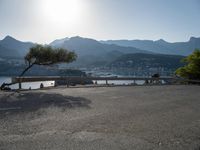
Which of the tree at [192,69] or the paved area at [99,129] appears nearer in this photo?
the paved area at [99,129]

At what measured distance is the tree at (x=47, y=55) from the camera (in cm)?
2133

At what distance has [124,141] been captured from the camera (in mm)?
4926

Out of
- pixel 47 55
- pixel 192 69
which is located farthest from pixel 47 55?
pixel 192 69

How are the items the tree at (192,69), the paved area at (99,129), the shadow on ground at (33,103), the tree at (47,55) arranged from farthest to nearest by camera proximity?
the tree at (192,69) → the tree at (47,55) → the shadow on ground at (33,103) → the paved area at (99,129)

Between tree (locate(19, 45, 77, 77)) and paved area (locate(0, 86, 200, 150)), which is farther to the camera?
tree (locate(19, 45, 77, 77))

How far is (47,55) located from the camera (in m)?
21.3

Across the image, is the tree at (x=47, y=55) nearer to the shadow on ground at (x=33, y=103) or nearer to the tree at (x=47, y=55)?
the tree at (x=47, y=55)

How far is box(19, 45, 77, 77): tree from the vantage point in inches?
840

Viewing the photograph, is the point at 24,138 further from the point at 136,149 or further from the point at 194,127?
the point at 194,127

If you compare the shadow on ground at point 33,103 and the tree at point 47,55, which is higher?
the tree at point 47,55

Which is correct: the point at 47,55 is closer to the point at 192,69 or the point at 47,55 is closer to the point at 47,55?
the point at 47,55

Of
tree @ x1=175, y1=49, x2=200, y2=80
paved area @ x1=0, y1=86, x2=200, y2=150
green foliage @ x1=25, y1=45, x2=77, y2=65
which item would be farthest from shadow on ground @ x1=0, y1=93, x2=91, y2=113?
tree @ x1=175, y1=49, x2=200, y2=80

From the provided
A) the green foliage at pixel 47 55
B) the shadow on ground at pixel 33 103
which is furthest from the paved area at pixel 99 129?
the green foliage at pixel 47 55

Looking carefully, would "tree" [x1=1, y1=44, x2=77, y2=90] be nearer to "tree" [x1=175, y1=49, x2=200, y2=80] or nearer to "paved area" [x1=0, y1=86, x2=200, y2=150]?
"paved area" [x1=0, y1=86, x2=200, y2=150]
